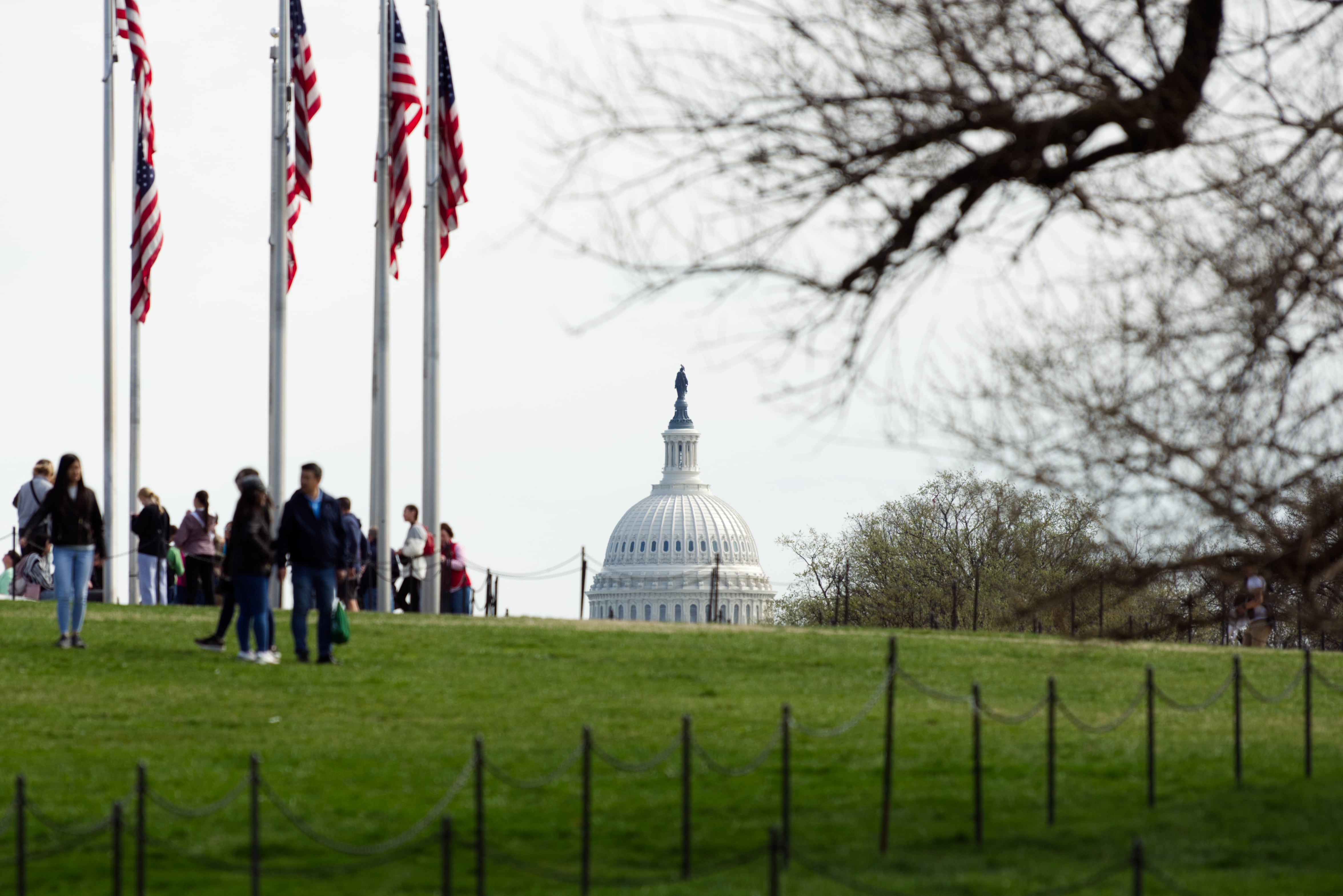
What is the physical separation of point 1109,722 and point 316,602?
272 inches

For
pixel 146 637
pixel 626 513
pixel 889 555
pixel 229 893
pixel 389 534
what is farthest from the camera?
pixel 626 513

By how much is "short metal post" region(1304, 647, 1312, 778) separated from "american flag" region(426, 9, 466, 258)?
16177 mm

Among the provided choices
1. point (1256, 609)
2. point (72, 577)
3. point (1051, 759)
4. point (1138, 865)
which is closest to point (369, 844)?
point (1051, 759)

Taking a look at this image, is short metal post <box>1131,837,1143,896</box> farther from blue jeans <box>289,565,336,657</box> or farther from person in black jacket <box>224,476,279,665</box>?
person in black jacket <box>224,476,279,665</box>

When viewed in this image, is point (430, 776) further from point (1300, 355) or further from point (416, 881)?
point (1300, 355)

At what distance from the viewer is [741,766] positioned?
12.3 m

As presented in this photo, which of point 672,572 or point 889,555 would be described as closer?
point 889,555

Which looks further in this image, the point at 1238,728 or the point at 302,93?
the point at 302,93

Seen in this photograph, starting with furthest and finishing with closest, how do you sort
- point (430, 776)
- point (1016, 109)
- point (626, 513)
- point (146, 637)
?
point (626, 513), point (146, 637), point (430, 776), point (1016, 109)

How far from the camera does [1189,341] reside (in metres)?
10.4

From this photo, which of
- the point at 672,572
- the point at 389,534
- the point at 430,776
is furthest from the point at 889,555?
the point at 672,572

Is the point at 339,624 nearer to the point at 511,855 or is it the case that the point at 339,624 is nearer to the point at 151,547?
the point at 511,855

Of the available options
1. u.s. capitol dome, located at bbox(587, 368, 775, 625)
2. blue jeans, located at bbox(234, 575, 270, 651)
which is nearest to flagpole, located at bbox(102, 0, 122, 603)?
blue jeans, located at bbox(234, 575, 270, 651)

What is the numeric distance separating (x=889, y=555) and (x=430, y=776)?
3953cm
